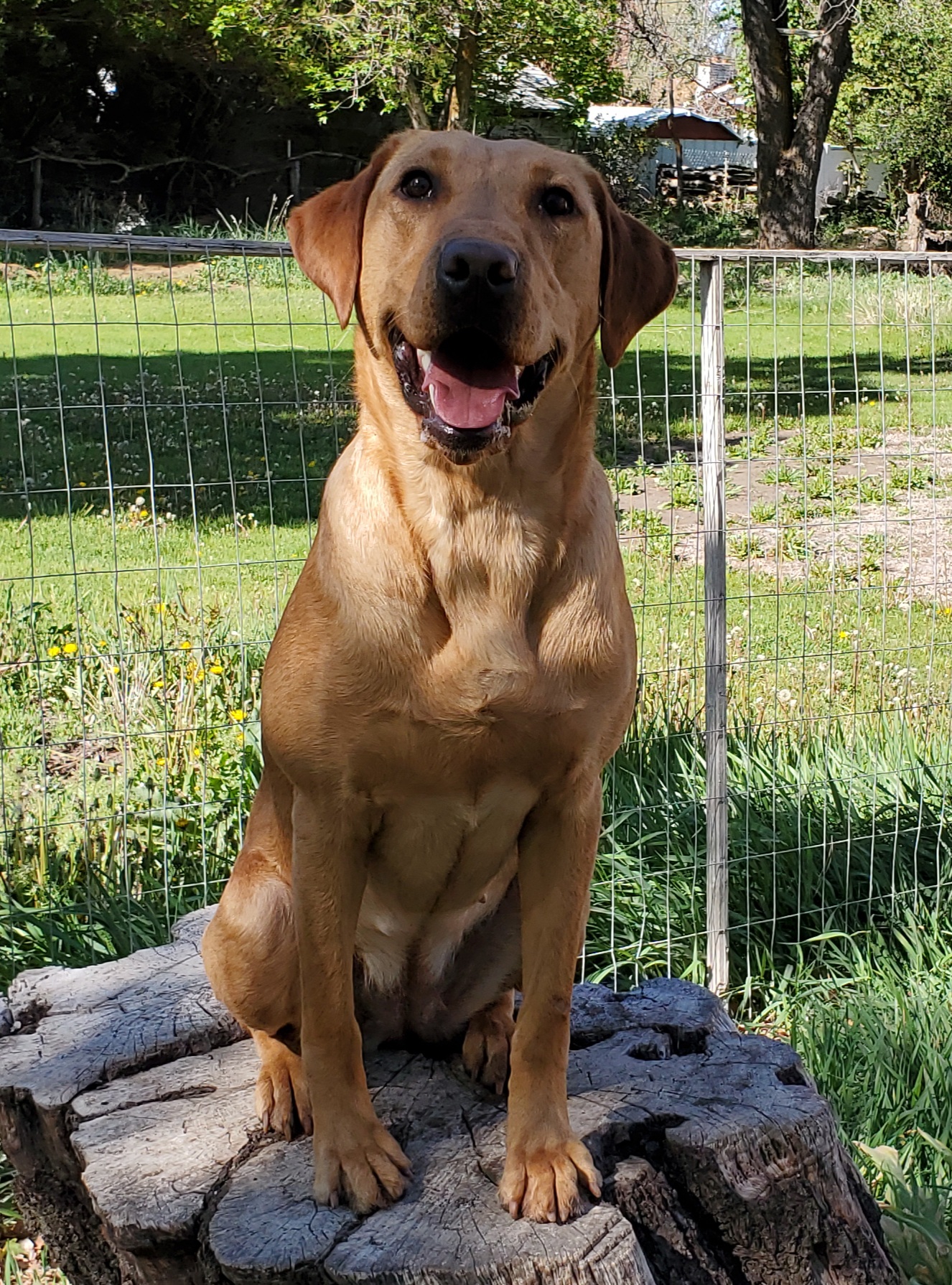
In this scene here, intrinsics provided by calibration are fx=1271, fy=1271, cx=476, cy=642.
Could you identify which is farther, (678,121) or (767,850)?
(678,121)

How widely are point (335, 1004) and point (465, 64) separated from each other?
2152 centimetres

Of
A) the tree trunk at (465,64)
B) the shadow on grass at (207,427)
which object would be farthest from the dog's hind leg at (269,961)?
the tree trunk at (465,64)

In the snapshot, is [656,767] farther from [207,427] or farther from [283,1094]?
[207,427]

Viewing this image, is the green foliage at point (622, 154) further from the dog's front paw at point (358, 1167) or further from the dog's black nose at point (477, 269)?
the dog's front paw at point (358, 1167)

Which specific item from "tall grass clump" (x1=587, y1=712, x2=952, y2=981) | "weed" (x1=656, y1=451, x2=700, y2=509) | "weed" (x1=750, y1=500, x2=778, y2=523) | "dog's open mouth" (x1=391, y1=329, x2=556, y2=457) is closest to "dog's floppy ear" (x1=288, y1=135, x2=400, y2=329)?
"dog's open mouth" (x1=391, y1=329, x2=556, y2=457)

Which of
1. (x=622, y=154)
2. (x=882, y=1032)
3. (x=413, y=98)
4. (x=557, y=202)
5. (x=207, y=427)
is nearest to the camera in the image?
(x=557, y=202)

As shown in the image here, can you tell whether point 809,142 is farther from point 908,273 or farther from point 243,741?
point 243,741

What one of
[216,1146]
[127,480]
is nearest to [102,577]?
[127,480]

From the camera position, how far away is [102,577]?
6.18 metres

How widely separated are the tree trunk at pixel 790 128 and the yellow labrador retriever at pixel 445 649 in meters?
15.6

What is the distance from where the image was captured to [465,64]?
21094mm

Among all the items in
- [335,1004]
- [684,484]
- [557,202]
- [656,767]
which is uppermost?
A: [557,202]

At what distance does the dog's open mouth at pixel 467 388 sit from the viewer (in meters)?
2.04

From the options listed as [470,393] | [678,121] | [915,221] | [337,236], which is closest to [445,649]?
[470,393]
